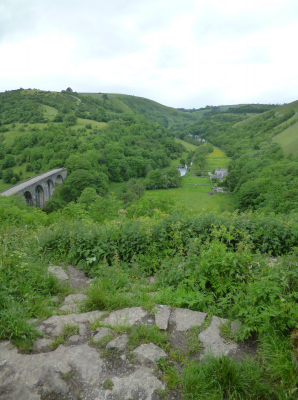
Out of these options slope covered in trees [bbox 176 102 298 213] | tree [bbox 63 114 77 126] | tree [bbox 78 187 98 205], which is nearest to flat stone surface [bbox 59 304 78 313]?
slope covered in trees [bbox 176 102 298 213]

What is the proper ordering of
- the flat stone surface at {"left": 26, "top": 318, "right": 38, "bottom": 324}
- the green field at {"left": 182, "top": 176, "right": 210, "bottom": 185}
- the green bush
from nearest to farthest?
1. the green bush
2. the flat stone surface at {"left": 26, "top": 318, "right": 38, "bottom": 324}
3. the green field at {"left": 182, "top": 176, "right": 210, "bottom": 185}

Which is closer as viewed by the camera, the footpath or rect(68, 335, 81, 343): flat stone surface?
the footpath

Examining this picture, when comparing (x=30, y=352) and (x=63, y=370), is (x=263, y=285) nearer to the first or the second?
(x=63, y=370)

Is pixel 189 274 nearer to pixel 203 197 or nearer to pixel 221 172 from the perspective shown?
pixel 203 197

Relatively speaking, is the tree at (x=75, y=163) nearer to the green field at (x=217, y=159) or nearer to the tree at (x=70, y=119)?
the tree at (x=70, y=119)

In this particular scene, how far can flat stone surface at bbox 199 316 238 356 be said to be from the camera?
286 cm

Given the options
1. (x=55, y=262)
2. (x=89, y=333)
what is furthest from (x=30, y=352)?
(x=55, y=262)

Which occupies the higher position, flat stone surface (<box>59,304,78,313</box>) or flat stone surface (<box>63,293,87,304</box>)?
flat stone surface (<box>59,304,78,313</box>)

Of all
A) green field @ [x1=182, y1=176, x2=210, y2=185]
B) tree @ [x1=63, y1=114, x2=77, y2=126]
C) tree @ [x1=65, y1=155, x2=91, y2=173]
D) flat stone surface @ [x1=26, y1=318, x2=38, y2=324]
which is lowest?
green field @ [x1=182, y1=176, x2=210, y2=185]

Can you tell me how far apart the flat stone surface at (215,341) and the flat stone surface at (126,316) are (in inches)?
38.8

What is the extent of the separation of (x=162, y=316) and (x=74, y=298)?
1.70 m

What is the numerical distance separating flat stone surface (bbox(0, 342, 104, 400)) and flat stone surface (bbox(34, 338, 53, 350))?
0.40ft

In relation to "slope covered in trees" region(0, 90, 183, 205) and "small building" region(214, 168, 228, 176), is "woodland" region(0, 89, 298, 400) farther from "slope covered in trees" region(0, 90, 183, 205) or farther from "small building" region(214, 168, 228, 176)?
"small building" region(214, 168, 228, 176)

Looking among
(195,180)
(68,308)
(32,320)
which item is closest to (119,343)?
(68,308)
